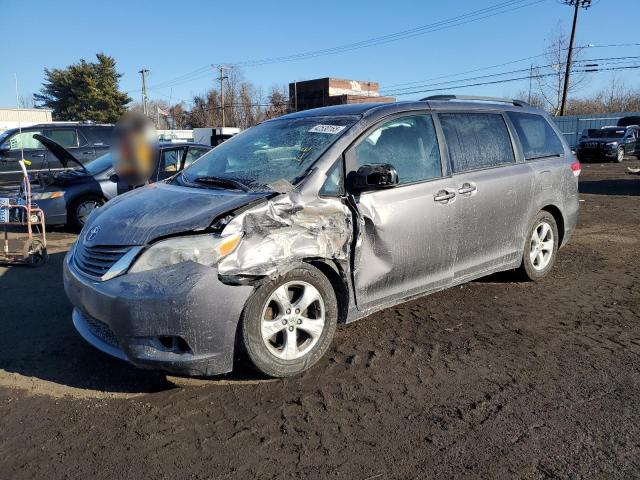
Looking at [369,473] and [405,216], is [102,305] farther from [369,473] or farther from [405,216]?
[405,216]

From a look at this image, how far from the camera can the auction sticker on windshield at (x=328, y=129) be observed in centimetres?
387

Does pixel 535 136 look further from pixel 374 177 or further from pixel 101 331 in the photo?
pixel 101 331

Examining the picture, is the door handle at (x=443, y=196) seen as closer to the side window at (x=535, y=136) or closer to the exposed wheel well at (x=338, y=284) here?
the exposed wheel well at (x=338, y=284)

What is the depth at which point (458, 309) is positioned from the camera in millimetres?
4664

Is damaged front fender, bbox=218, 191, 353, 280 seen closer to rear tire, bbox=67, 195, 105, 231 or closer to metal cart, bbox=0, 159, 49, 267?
metal cart, bbox=0, 159, 49, 267

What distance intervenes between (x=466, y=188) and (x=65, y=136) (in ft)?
33.7

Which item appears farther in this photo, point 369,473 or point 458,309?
point 458,309

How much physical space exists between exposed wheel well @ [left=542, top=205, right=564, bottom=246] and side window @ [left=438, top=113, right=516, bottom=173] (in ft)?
2.71

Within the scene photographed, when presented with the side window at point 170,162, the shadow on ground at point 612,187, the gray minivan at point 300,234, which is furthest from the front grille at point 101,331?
the shadow on ground at point 612,187

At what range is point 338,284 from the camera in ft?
11.8

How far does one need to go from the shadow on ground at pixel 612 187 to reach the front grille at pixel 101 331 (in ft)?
45.4

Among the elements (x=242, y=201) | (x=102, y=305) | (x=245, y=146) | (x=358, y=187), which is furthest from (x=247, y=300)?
(x=245, y=146)

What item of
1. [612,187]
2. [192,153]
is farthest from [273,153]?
[612,187]

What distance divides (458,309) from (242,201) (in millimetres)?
2394
